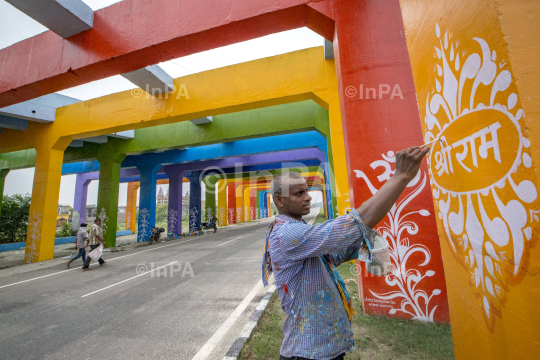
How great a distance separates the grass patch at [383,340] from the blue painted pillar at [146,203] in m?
13.5

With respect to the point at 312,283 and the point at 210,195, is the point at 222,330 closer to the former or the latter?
the point at 312,283

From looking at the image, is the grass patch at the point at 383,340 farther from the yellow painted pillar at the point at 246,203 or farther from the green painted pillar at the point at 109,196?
the yellow painted pillar at the point at 246,203

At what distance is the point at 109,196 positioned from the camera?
12688mm

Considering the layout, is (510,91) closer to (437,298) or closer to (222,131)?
(437,298)

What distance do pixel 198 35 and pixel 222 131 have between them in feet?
19.7

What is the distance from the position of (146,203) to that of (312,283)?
15779mm

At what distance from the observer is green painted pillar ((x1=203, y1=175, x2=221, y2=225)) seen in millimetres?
21494

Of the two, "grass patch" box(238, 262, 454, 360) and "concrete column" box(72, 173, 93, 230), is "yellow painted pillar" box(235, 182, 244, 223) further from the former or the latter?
"grass patch" box(238, 262, 454, 360)

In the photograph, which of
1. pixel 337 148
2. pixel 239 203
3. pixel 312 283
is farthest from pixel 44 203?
pixel 239 203

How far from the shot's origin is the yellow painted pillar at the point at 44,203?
30.3ft

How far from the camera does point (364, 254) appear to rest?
1110 mm

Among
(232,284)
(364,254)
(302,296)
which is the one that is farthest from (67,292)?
(364,254)

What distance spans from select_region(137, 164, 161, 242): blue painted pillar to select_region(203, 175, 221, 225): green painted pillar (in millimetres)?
6471

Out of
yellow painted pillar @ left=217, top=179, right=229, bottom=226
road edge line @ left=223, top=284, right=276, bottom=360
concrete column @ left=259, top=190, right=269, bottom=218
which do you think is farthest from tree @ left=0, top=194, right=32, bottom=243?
concrete column @ left=259, top=190, right=269, bottom=218
